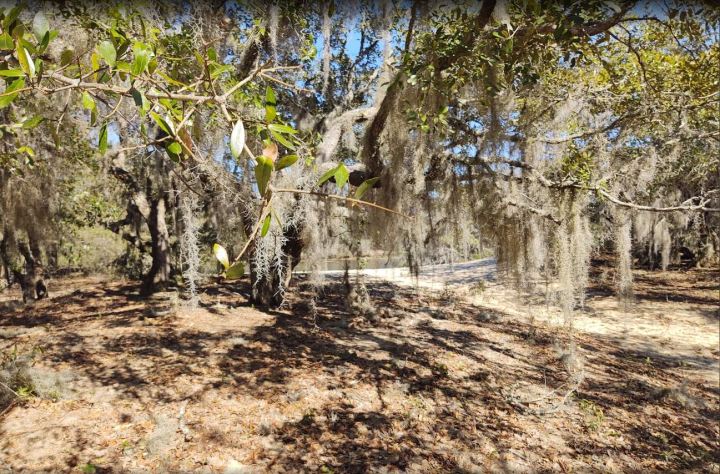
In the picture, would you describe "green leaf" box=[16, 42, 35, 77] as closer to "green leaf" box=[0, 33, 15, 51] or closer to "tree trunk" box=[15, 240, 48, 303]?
"green leaf" box=[0, 33, 15, 51]

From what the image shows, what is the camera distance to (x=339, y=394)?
11.6ft

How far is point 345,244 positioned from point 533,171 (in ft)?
11.0

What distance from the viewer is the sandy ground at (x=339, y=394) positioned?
8.79 feet

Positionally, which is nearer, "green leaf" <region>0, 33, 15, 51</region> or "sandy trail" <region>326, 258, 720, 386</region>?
"green leaf" <region>0, 33, 15, 51</region>

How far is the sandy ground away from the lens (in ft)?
8.79

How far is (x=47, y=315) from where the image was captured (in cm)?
566

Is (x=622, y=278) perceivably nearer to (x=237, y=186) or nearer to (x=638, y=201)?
(x=638, y=201)

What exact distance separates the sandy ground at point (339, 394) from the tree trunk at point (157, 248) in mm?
687

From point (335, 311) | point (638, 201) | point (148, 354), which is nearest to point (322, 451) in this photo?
point (148, 354)

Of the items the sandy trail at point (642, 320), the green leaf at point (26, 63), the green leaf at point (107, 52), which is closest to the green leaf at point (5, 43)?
the green leaf at point (26, 63)

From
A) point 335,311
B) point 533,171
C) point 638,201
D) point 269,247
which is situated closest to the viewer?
point 269,247

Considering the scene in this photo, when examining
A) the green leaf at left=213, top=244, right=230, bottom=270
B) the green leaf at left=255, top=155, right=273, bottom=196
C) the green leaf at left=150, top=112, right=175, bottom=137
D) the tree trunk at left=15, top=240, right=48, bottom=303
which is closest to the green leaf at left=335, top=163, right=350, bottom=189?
the green leaf at left=255, top=155, right=273, bottom=196

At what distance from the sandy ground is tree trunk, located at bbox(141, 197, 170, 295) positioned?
687mm

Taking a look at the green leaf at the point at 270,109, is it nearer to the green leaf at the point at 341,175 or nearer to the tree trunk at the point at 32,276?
the green leaf at the point at 341,175
